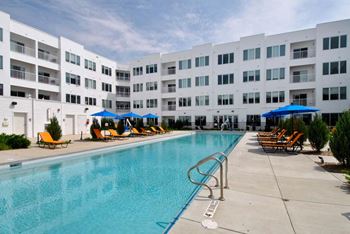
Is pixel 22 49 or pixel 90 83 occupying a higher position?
pixel 22 49

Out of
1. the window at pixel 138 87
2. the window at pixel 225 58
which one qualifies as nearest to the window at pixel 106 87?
the window at pixel 138 87

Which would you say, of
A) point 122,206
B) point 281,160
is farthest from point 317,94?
point 122,206

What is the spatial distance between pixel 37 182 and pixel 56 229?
3699 millimetres

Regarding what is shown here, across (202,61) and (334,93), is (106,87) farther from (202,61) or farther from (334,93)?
(334,93)

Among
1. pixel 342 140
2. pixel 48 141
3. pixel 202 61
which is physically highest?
pixel 202 61

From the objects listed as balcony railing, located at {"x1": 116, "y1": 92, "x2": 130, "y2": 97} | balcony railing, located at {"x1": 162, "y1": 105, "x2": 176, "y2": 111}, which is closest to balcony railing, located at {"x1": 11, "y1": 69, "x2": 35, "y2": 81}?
balcony railing, located at {"x1": 116, "y1": 92, "x2": 130, "y2": 97}

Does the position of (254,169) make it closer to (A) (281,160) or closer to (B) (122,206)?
(A) (281,160)

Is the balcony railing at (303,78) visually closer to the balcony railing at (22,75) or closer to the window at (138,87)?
the window at (138,87)

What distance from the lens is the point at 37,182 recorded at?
6750 mm

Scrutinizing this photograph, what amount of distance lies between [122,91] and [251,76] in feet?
85.1

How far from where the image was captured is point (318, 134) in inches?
394

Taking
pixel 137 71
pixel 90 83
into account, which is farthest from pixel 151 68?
pixel 90 83

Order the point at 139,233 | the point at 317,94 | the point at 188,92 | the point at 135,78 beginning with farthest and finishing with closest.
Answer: the point at 135,78, the point at 188,92, the point at 317,94, the point at 139,233

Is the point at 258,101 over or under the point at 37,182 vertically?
over
